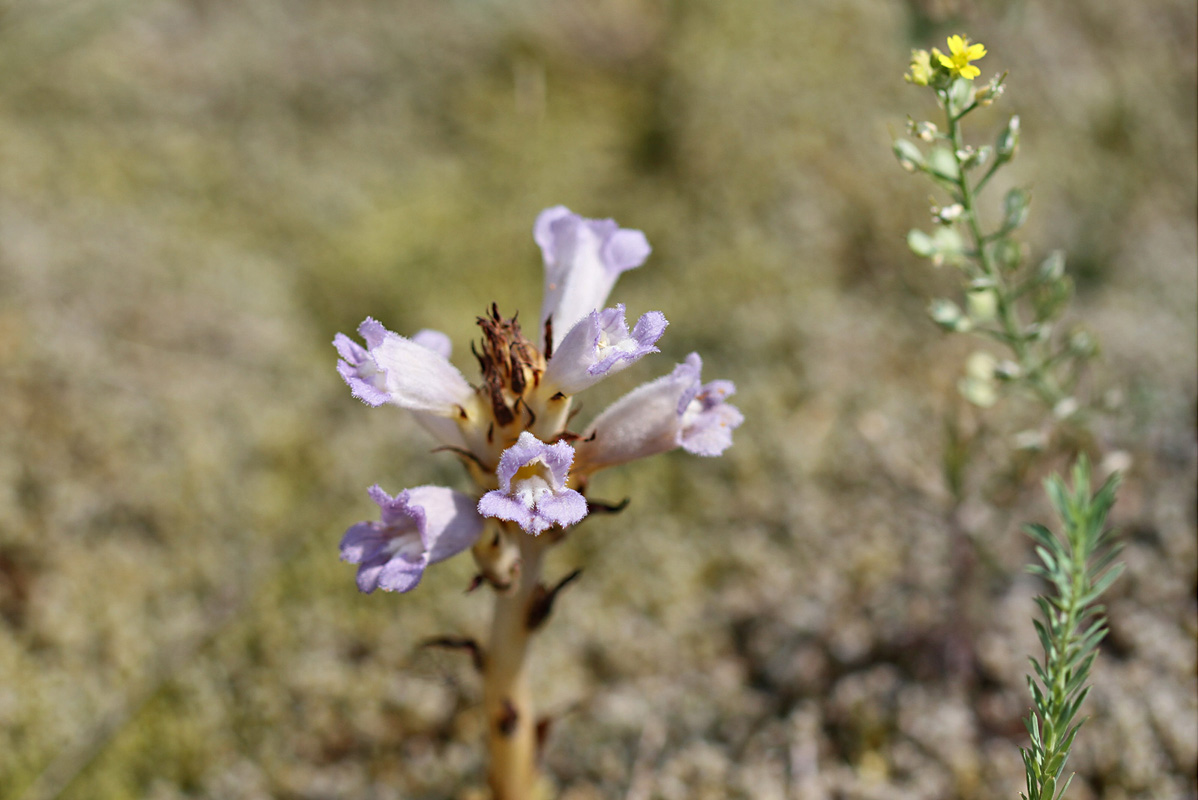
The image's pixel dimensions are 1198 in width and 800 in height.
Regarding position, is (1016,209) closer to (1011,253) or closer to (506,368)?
(1011,253)

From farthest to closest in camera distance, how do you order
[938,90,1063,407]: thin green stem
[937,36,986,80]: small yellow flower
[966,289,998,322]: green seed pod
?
[966,289,998,322]: green seed pod, [938,90,1063,407]: thin green stem, [937,36,986,80]: small yellow flower

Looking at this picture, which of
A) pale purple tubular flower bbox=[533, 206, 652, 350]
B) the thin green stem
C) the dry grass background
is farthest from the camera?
the dry grass background

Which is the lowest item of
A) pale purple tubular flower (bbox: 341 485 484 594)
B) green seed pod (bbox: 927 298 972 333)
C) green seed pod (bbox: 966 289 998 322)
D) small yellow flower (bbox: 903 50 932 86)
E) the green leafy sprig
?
the green leafy sprig

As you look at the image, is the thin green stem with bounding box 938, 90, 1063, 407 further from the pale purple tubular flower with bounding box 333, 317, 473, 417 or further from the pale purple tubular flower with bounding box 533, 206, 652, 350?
the pale purple tubular flower with bounding box 333, 317, 473, 417

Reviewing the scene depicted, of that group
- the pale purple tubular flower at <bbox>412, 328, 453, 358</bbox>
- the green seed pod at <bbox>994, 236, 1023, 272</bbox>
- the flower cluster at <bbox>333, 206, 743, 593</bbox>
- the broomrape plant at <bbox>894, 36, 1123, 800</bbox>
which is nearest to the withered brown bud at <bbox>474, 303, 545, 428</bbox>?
the flower cluster at <bbox>333, 206, 743, 593</bbox>

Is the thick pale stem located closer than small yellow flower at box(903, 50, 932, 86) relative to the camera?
No

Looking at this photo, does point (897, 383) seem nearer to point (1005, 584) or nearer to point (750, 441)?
point (750, 441)

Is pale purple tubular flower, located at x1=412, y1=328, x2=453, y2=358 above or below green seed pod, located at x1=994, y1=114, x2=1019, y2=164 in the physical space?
below
